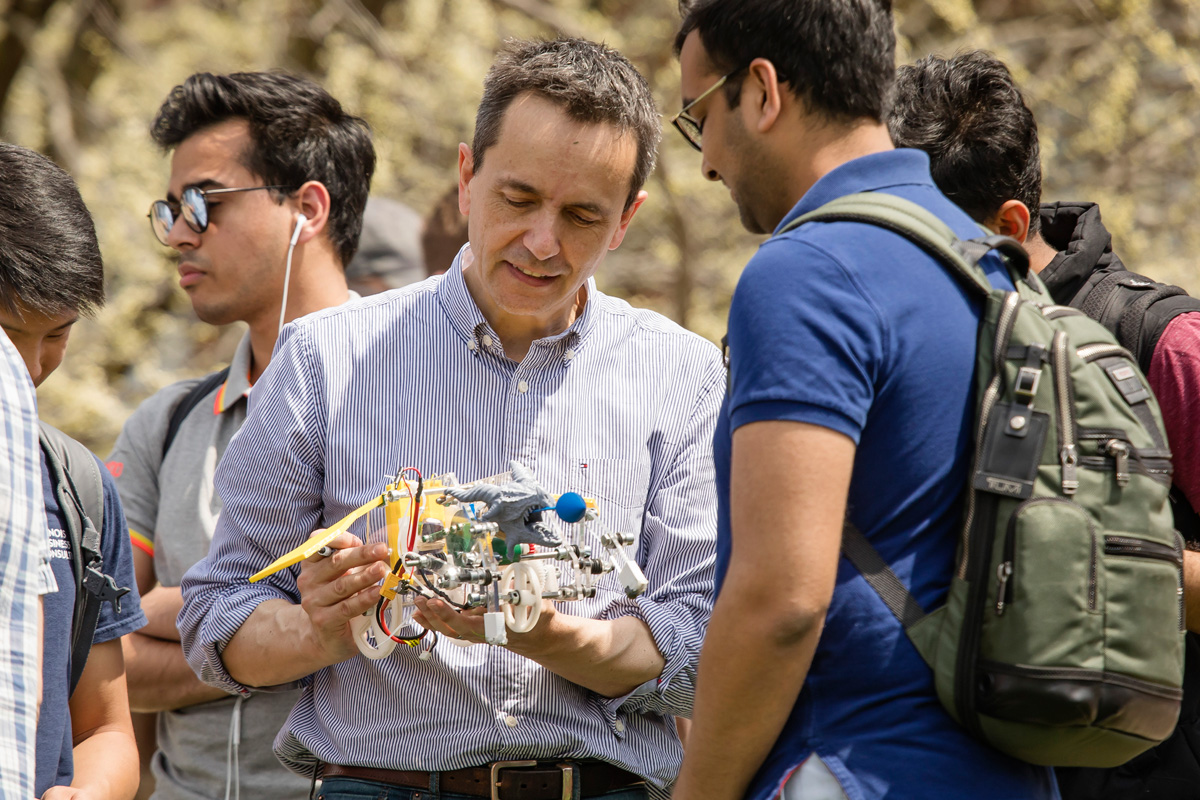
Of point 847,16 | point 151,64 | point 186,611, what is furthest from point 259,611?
point 151,64

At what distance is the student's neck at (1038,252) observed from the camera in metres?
2.86

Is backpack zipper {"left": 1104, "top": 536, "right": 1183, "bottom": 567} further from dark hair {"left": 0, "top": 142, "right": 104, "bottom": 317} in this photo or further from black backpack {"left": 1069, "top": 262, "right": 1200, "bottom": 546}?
dark hair {"left": 0, "top": 142, "right": 104, "bottom": 317}

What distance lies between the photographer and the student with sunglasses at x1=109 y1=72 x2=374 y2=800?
3145 mm

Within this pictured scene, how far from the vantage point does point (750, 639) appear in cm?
170

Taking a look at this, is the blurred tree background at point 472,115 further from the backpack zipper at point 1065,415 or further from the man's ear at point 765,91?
the backpack zipper at point 1065,415

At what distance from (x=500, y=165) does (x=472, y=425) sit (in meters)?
0.58

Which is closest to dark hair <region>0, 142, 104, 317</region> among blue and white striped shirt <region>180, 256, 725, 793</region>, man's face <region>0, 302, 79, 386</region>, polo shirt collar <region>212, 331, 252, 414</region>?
man's face <region>0, 302, 79, 386</region>

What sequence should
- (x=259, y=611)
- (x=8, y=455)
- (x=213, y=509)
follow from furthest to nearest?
(x=213, y=509), (x=259, y=611), (x=8, y=455)

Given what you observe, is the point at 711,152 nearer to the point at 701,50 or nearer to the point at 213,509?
the point at 701,50

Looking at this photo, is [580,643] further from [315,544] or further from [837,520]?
[837,520]

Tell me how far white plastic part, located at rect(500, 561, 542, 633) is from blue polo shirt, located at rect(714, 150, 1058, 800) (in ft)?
1.59

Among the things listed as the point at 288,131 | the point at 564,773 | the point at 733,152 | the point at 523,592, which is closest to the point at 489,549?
the point at 523,592

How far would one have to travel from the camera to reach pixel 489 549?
2012 mm

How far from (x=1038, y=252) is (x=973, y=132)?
349 millimetres
